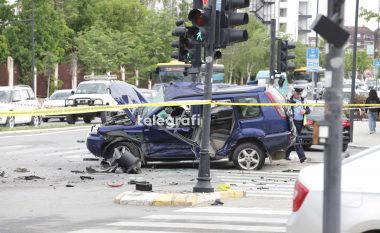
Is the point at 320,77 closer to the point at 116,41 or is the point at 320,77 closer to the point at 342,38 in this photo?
the point at 116,41

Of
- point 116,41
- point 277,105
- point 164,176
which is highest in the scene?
point 116,41

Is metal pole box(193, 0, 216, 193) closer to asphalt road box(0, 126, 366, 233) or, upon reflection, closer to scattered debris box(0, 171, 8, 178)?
asphalt road box(0, 126, 366, 233)

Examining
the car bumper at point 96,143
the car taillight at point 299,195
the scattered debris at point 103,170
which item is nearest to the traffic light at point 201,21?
the scattered debris at point 103,170

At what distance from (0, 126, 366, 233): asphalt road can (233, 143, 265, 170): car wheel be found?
0.28 metres

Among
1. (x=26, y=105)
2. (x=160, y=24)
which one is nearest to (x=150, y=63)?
(x=160, y=24)

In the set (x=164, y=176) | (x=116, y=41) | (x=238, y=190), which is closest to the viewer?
(x=238, y=190)

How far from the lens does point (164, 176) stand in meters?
16.4

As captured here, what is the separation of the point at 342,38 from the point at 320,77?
72512 mm

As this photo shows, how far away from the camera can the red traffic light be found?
12.5 metres

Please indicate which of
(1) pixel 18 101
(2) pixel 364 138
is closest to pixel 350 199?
(2) pixel 364 138

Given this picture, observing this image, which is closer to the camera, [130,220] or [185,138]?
[130,220]

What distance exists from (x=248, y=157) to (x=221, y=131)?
844mm

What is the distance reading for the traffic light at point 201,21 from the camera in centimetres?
1248

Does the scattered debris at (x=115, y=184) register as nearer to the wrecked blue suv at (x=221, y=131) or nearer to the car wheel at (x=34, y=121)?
the wrecked blue suv at (x=221, y=131)
